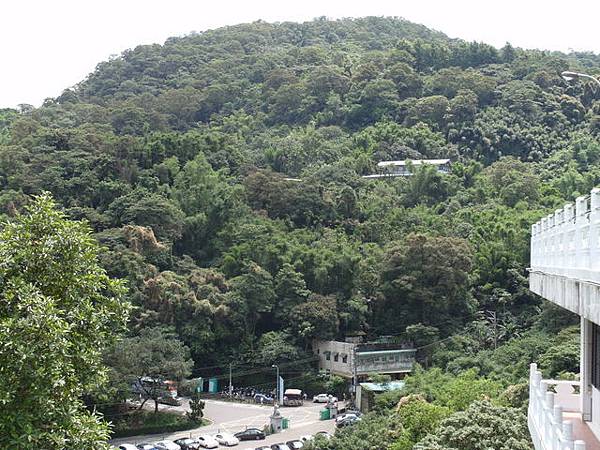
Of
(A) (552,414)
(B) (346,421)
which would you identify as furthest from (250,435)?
(A) (552,414)

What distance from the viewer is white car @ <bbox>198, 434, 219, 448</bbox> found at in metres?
28.5

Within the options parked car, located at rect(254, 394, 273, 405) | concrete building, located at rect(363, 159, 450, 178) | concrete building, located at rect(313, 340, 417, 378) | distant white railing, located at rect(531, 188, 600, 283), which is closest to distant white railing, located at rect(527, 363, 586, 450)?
distant white railing, located at rect(531, 188, 600, 283)

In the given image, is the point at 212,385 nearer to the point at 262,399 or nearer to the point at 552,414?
the point at 262,399

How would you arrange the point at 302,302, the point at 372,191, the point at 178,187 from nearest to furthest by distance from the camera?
the point at 302,302, the point at 178,187, the point at 372,191

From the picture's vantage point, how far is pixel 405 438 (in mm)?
21328

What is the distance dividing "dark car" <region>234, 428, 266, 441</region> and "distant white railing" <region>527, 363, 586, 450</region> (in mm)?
21336

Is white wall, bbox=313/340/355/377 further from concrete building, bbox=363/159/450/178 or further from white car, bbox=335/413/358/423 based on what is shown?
concrete building, bbox=363/159/450/178

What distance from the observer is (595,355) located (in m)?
7.57

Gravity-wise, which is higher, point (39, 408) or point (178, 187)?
point (178, 187)

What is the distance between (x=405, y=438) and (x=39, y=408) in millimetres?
13951

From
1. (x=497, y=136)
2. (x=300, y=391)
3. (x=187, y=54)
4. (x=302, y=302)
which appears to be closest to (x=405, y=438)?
(x=300, y=391)

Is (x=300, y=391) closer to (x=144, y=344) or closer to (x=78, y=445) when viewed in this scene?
(x=144, y=344)

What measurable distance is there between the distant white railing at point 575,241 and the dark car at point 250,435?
22.1 meters

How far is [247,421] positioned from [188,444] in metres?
3.92
